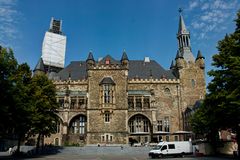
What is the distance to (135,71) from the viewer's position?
57.8 meters

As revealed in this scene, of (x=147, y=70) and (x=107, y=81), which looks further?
(x=147, y=70)

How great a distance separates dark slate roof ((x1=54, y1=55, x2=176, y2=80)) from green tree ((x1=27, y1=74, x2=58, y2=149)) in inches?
672

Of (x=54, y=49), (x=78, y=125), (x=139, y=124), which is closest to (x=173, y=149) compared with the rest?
(x=139, y=124)

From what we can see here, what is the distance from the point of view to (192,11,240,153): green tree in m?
21.3

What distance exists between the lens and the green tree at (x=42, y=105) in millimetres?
33728

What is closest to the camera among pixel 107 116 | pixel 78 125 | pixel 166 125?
pixel 107 116

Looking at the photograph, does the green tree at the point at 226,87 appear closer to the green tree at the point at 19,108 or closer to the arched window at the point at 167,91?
the green tree at the point at 19,108

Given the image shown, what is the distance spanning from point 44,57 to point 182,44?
116 ft

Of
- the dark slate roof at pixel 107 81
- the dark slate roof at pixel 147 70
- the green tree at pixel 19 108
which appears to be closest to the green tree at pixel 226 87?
the green tree at pixel 19 108

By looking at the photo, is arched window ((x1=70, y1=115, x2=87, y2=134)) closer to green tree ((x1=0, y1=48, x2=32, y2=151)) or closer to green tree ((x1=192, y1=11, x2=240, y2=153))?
green tree ((x1=0, y1=48, x2=32, y2=151))

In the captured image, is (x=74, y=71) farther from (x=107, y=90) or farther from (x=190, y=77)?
(x=190, y=77)

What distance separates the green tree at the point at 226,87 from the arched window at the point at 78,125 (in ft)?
93.9

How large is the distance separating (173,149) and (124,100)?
19.1 m

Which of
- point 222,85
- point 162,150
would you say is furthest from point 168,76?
point 222,85
